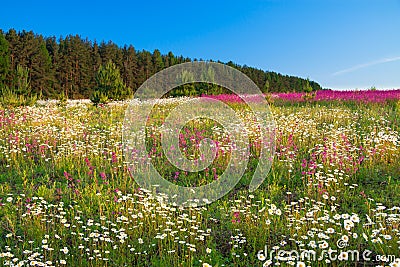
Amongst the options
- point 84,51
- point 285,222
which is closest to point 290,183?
point 285,222

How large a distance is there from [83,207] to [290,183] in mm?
4058

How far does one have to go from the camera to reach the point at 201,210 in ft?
19.2

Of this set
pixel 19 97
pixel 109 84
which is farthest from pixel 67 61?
pixel 19 97

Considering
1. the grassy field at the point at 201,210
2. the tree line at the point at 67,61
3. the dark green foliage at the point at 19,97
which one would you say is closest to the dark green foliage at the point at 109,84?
the dark green foliage at the point at 19,97

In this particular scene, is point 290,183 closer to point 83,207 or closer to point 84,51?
point 83,207

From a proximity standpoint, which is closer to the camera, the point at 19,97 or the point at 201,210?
the point at 201,210

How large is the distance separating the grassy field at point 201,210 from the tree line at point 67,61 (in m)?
24.0

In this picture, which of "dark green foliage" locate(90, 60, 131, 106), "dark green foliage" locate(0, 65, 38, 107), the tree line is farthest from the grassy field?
the tree line

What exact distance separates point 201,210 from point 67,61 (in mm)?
51370

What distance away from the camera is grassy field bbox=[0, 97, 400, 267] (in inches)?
171

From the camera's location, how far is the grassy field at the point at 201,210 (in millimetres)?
4348

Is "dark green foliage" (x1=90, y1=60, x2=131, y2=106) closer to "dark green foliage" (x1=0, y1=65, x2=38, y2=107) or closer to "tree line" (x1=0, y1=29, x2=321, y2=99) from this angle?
"dark green foliage" (x1=0, y1=65, x2=38, y2=107)

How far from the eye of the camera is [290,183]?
279 inches

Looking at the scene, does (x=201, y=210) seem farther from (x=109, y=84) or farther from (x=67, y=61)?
(x=67, y=61)
